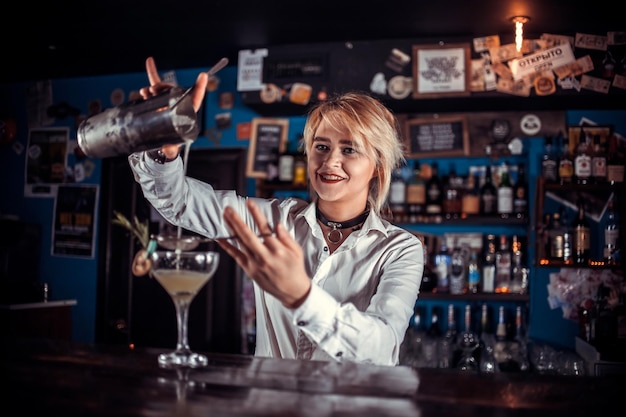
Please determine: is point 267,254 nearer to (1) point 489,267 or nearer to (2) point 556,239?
(1) point 489,267

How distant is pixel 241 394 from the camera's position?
963mm

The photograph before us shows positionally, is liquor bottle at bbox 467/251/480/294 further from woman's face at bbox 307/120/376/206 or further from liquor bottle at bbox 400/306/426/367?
woman's face at bbox 307/120/376/206

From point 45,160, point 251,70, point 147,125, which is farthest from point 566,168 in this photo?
point 45,160

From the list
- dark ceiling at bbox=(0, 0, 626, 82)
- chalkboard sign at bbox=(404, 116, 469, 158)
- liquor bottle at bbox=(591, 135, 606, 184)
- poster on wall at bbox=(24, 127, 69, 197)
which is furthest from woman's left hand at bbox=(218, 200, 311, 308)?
poster on wall at bbox=(24, 127, 69, 197)

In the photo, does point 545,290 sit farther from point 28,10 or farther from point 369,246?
point 28,10

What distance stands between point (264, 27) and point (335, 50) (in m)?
0.54

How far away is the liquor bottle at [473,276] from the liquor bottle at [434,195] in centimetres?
39

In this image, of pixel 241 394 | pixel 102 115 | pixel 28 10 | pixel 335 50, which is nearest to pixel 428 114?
pixel 335 50

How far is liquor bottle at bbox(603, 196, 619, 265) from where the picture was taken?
3.88 metres

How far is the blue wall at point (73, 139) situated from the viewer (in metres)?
4.67

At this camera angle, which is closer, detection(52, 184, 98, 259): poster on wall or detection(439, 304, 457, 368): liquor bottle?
detection(439, 304, 457, 368): liquor bottle

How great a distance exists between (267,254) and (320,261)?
2.44 ft

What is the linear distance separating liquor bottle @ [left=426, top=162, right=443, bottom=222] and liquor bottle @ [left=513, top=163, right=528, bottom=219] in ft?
1.58

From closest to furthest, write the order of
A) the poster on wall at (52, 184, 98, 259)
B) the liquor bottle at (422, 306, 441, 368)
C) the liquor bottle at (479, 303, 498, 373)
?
the liquor bottle at (479, 303, 498, 373) → the liquor bottle at (422, 306, 441, 368) → the poster on wall at (52, 184, 98, 259)
